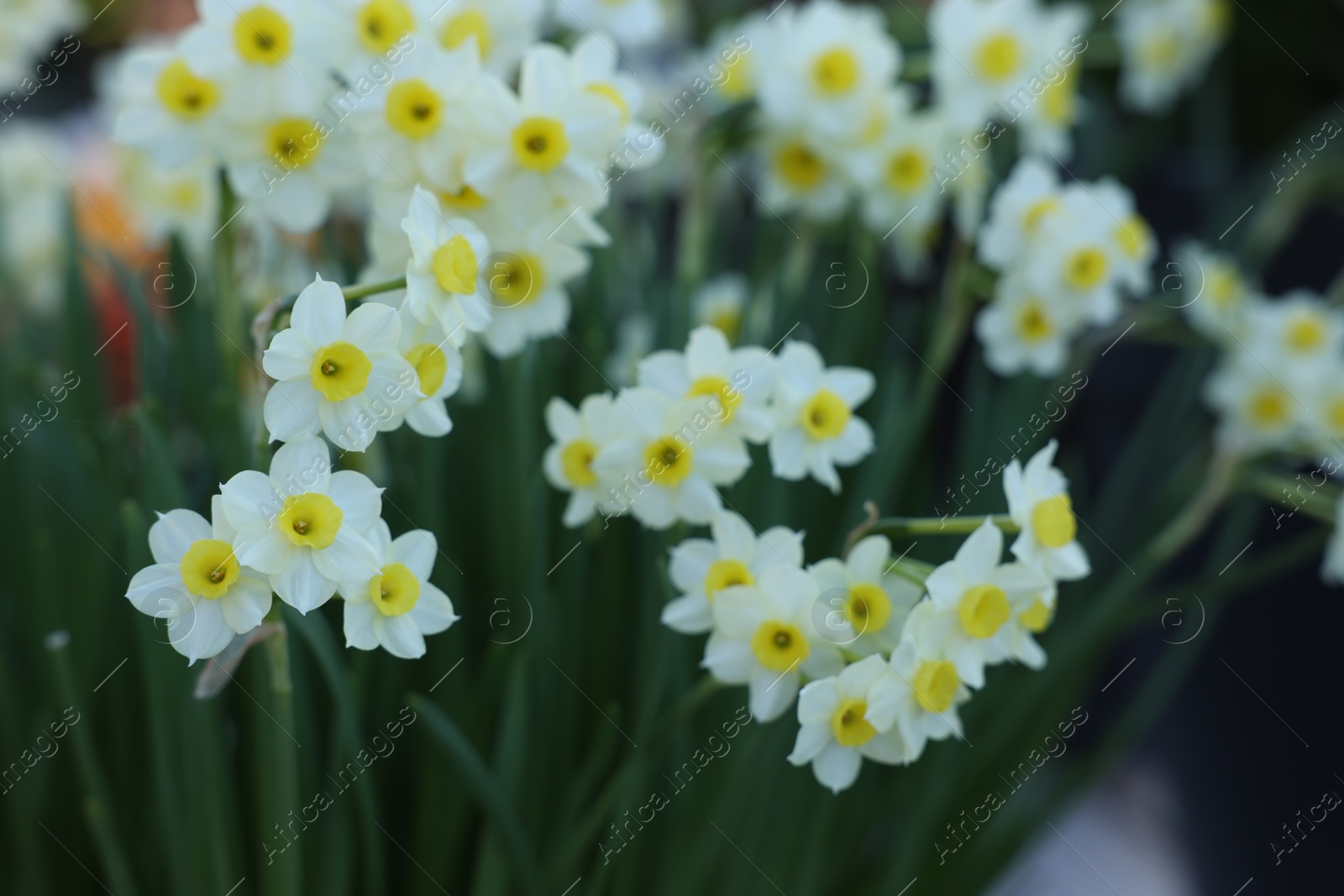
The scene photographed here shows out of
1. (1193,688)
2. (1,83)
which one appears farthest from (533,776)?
(1,83)

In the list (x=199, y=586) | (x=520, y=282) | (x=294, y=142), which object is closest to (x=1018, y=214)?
(x=520, y=282)

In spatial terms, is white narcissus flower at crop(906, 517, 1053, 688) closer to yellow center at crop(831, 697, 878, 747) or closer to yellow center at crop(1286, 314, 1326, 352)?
yellow center at crop(831, 697, 878, 747)

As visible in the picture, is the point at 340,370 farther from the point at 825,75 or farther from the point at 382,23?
the point at 825,75

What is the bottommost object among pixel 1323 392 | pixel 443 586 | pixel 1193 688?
pixel 1193 688

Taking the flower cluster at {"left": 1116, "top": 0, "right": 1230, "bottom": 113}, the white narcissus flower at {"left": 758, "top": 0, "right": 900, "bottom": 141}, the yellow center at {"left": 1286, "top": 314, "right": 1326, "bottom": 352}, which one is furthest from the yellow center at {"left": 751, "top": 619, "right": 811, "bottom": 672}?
the flower cluster at {"left": 1116, "top": 0, "right": 1230, "bottom": 113}

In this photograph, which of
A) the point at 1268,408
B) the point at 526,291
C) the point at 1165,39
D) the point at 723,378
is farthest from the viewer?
the point at 1165,39

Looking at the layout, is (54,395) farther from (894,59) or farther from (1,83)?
(894,59)
